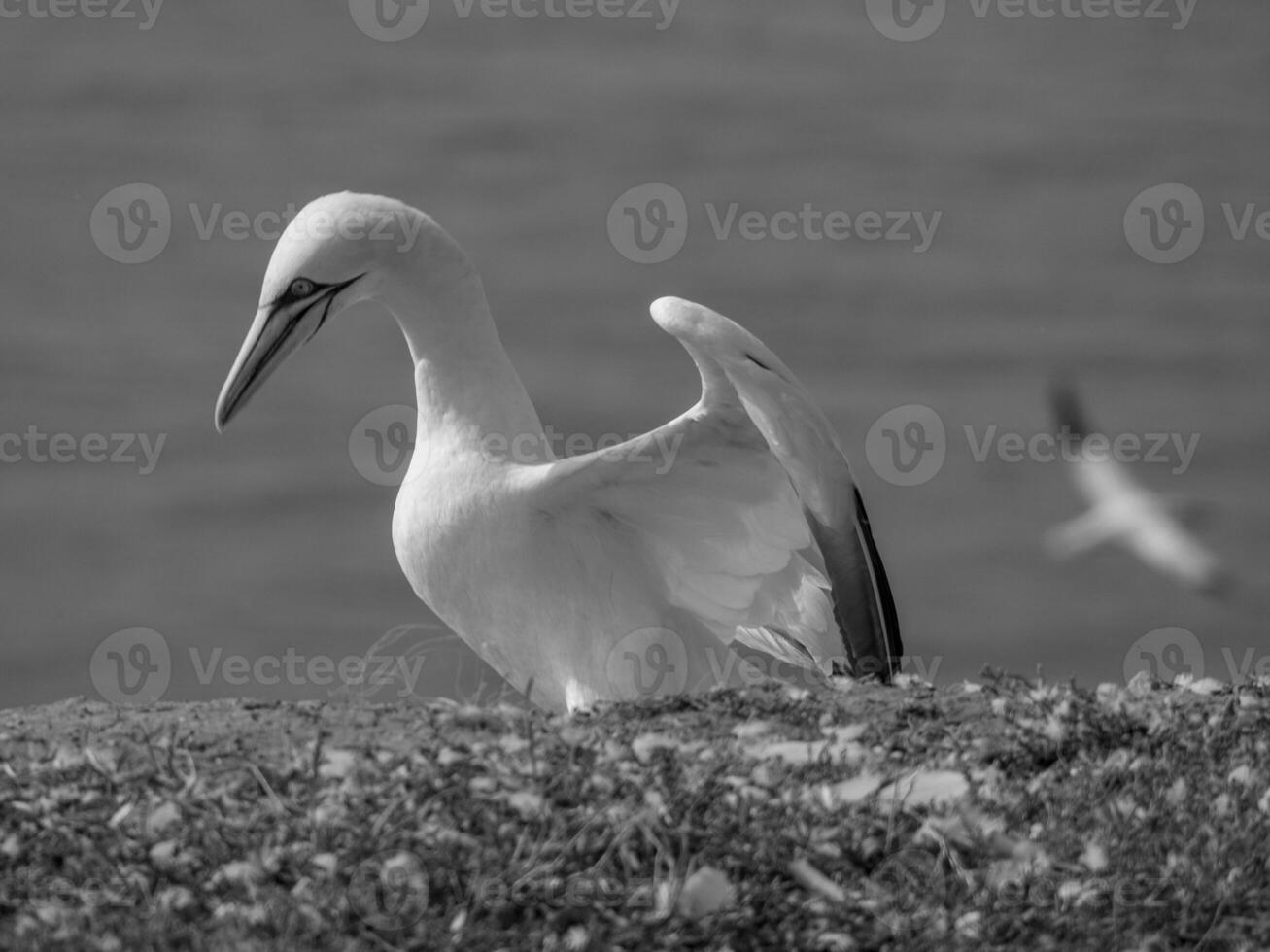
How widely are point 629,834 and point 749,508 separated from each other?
2713mm

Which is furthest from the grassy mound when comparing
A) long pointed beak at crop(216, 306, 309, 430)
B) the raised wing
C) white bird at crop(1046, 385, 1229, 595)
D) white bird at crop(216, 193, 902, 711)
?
white bird at crop(1046, 385, 1229, 595)

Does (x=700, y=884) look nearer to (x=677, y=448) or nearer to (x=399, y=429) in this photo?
(x=677, y=448)

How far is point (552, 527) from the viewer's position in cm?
721

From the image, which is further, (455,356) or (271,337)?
(455,356)

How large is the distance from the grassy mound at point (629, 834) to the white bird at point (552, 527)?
1534 millimetres

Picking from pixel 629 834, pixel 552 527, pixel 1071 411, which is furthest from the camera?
pixel 1071 411

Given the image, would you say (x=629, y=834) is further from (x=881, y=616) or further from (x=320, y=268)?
(x=320, y=268)

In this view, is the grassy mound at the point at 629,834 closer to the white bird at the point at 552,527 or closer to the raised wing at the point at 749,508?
the raised wing at the point at 749,508

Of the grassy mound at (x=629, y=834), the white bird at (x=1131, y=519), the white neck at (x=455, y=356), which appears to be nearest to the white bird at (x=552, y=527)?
the white neck at (x=455, y=356)

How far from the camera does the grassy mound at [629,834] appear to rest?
426 cm

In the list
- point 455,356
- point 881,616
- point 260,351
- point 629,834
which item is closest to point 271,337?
point 260,351

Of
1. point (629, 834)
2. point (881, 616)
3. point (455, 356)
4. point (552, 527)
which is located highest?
A: point (455, 356)

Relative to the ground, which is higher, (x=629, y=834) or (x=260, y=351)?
(x=260, y=351)

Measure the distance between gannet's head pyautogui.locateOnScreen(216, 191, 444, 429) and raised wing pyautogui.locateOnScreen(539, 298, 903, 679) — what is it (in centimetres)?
97
